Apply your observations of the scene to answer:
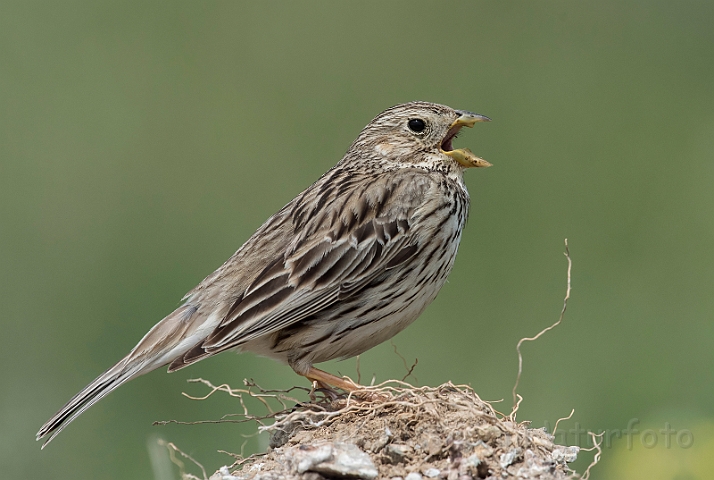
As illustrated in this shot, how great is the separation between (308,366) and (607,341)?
3.90 meters

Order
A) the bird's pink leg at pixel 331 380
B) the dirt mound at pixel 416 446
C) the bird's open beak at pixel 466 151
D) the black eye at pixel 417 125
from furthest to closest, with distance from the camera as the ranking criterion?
the black eye at pixel 417 125, the bird's open beak at pixel 466 151, the bird's pink leg at pixel 331 380, the dirt mound at pixel 416 446

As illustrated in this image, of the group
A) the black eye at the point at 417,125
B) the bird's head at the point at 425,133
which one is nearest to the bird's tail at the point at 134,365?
the bird's head at the point at 425,133

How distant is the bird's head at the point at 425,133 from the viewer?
23.6 feet

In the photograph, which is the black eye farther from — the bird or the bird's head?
the bird

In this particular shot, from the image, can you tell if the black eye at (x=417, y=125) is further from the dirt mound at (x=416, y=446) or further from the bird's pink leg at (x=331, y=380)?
the dirt mound at (x=416, y=446)

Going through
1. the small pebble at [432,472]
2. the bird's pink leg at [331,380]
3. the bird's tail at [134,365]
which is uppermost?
the bird's tail at [134,365]

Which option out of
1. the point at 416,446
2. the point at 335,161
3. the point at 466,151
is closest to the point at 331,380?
the point at 416,446

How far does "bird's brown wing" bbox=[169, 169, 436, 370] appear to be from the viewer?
6.23 meters

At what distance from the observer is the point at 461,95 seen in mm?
13047

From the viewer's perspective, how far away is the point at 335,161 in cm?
1196

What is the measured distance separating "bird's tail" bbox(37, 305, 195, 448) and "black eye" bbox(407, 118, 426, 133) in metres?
1.92

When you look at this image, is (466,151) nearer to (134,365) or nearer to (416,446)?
(134,365)

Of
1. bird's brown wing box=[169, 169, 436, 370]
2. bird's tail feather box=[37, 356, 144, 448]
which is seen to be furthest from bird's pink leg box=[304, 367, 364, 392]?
bird's tail feather box=[37, 356, 144, 448]

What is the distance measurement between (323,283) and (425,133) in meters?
1.41
